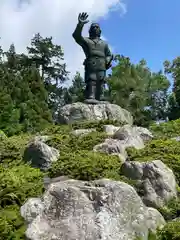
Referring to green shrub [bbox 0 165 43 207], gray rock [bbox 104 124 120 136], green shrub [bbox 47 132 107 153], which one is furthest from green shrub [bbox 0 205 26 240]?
gray rock [bbox 104 124 120 136]

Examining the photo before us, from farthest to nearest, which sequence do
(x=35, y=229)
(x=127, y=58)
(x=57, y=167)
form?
(x=127, y=58), (x=57, y=167), (x=35, y=229)

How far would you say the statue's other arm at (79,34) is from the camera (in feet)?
52.5

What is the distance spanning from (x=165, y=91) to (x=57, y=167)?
98.3 ft

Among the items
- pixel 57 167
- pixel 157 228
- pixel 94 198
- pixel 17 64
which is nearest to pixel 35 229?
pixel 94 198

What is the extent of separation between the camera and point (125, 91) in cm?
3534

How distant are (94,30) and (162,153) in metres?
7.50

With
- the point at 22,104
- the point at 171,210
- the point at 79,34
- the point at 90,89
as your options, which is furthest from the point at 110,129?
the point at 22,104

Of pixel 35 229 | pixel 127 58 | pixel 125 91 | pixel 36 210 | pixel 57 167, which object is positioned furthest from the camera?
Result: pixel 127 58

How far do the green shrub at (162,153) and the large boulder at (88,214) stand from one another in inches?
101

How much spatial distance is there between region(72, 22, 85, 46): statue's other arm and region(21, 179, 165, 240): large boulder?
32.8 ft

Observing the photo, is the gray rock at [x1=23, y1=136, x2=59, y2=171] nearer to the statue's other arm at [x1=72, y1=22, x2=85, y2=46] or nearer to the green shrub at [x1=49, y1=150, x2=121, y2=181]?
the green shrub at [x1=49, y1=150, x2=121, y2=181]

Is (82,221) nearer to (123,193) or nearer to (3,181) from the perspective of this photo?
(123,193)

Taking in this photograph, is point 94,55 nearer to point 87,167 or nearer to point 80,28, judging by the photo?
point 80,28

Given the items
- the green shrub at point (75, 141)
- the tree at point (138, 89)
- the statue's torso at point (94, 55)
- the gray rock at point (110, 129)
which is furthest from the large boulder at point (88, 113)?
the tree at point (138, 89)
